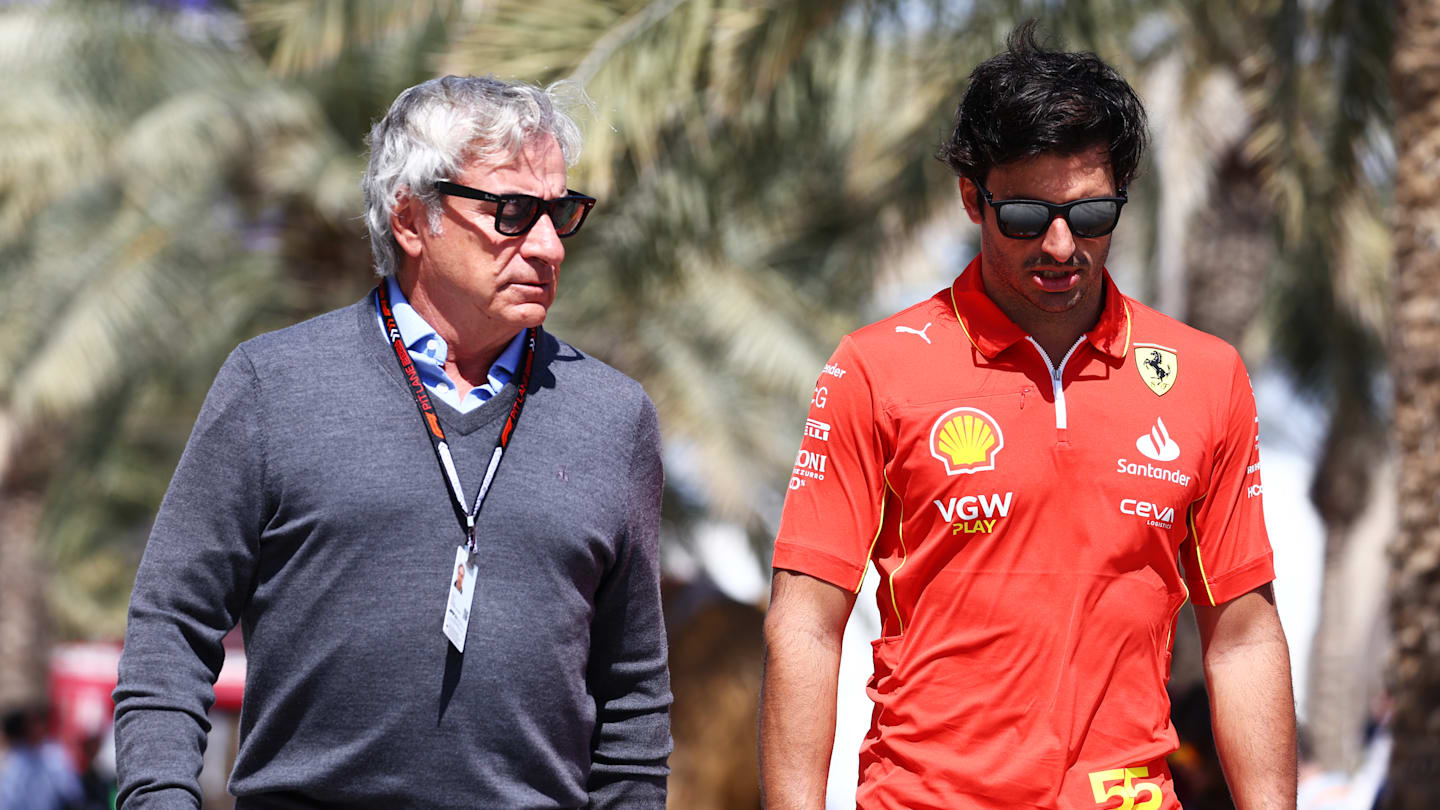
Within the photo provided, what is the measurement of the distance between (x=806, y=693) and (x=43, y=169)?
40.5 ft

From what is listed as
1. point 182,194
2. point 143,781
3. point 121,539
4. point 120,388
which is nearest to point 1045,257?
point 143,781

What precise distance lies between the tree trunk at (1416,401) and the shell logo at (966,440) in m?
3.79

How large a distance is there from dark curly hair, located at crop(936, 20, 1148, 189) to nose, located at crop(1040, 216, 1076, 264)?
0.46ft

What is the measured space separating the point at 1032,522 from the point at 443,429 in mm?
1065

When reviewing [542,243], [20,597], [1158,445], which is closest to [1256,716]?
[1158,445]

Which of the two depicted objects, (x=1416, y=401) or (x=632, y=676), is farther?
(x=1416, y=401)

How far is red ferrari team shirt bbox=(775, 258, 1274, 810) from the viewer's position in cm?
300

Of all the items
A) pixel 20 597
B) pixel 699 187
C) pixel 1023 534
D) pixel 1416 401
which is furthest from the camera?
pixel 20 597

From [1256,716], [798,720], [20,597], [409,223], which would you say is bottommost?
[20,597]

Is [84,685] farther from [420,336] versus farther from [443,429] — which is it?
[443,429]

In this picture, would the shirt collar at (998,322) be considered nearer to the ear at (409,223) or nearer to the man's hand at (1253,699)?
the man's hand at (1253,699)

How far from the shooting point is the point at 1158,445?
3121mm

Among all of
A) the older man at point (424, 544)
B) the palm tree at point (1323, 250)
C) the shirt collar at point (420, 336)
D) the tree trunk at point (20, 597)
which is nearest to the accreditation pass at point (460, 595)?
the older man at point (424, 544)

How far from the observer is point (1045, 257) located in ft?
10.3
